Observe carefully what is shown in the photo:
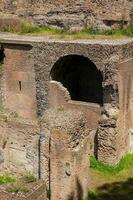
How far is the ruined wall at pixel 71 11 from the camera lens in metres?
18.2

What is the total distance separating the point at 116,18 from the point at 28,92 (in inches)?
187

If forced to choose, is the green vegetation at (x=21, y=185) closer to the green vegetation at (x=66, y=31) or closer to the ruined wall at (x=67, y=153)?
the ruined wall at (x=67, y=153)

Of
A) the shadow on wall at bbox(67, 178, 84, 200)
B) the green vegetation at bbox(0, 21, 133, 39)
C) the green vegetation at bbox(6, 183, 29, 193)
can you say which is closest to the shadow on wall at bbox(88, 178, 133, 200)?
the shadow on wall at bbox(67, 178, 84, 200)

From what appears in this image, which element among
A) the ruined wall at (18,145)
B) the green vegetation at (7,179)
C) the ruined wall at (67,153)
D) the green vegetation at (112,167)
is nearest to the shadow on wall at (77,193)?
the ruined wall at (67,153)

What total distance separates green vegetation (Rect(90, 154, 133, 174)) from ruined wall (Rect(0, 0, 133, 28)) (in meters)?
6.34

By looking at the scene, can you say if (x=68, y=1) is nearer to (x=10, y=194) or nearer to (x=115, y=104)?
(x=115, y=104)

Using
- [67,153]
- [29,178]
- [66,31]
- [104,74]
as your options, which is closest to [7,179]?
[29,178]

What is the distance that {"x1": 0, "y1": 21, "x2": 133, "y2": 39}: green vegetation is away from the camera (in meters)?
17.7

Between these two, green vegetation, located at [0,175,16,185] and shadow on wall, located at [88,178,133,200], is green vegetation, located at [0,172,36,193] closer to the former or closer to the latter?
green vegetation, located at [0,175,16,185]

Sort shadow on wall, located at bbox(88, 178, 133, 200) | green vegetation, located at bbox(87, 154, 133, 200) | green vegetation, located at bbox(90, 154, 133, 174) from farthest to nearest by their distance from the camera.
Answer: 1. green vegetation, located at bbox(90, 154, 133, 174)
2. green vegetation, located at bbox(87, 154, 133, 200)
3. shadow on wall, located at bbox(88, 178, 133, 200)

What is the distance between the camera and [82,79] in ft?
59.6

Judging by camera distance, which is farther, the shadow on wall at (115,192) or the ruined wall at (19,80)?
the ruined wall at (19,80)

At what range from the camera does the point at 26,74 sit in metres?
16.6

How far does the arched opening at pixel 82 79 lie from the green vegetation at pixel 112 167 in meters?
3.41
